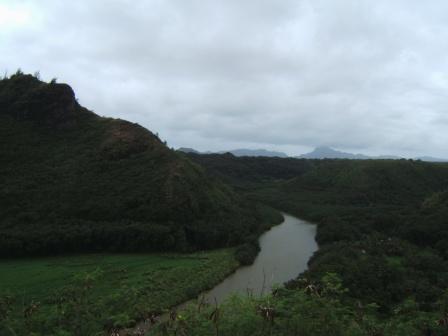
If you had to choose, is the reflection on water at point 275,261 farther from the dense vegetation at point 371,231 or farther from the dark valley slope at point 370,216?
the dark valley slope at point 370,216

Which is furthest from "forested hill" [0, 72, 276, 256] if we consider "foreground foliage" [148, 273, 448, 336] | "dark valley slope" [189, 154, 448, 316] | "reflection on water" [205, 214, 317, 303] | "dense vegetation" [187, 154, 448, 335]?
"foreground foliage" [148, 273, 448, 336]

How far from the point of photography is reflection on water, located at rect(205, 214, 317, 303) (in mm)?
41125

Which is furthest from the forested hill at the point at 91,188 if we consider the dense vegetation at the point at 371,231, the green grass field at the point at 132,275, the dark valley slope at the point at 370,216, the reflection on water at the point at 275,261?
the dense vegetation at the point at 371,231

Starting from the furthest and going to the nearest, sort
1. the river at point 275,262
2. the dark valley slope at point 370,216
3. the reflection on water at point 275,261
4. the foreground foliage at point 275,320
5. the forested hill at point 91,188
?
the forested hill at point 91,188 < the reflection on water at point 275,261 < the river at point 275,262 < the dark valley slope at point 370,216 < the foreground foliage at point 275,320

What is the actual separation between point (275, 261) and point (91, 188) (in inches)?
1042

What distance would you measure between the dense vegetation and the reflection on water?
2606 millimetres

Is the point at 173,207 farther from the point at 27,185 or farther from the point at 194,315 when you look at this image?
the point at 194,315

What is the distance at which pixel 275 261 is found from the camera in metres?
52.2

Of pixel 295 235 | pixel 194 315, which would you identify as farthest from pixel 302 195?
pixel 194 315

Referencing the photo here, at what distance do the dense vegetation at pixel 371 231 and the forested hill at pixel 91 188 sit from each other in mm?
17316

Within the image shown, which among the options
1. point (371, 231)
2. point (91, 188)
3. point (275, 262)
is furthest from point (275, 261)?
point (91, 188)

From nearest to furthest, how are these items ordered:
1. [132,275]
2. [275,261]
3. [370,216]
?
[132,275]
[275,261]
[370,216]

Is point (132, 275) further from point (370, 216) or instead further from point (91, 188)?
point (370, 216)

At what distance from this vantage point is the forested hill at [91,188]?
51.0m
